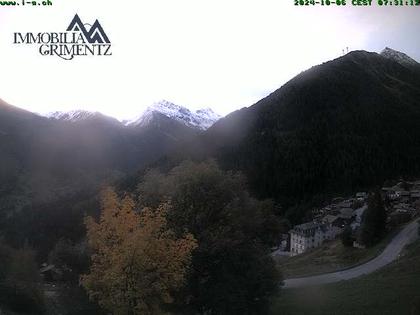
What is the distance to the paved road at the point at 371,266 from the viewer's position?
4331 centimetres

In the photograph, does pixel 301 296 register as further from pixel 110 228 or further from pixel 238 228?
pixel 110 228

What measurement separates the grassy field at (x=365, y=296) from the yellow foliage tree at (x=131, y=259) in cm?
1179

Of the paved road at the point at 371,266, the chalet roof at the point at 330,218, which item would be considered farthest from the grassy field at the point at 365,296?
the chalet roof at the point at 330,218

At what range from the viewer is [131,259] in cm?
1770

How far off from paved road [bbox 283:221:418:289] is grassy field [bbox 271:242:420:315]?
176 inches

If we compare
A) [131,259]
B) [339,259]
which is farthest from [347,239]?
[131,259]

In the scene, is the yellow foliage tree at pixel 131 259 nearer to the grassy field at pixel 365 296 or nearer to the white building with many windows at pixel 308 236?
the grassy field at pixel 365 296

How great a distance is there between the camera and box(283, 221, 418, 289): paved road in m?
43.3

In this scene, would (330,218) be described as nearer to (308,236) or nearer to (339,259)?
(308,236)

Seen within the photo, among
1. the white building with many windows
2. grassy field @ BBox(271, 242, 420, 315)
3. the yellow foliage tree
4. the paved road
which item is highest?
the yellow foliage tree

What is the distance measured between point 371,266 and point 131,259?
3893cm

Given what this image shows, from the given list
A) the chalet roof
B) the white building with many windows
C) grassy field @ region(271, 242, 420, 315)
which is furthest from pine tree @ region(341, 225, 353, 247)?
the chalet roof

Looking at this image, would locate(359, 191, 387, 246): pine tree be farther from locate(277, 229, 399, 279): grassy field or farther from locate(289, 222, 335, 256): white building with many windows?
locate(289, 222, 335, 256): white building with many windows

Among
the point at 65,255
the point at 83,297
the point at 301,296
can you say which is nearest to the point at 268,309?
the point at 301,296
